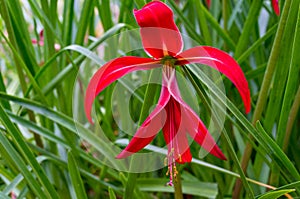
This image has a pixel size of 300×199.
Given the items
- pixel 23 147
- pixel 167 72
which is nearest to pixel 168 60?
pixel 167 72

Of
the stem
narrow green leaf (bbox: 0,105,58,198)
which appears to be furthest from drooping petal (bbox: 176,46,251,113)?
narrow green leaf (bbox: 0,105,58,198)

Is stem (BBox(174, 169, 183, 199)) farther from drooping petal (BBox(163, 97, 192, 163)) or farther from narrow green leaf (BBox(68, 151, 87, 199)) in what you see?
narrow green leaf (BBox(68, 151, 87, 199))

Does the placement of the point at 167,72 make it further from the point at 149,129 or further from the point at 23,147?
the point at 23,147

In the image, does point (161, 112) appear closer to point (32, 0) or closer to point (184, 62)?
point (184, 62)

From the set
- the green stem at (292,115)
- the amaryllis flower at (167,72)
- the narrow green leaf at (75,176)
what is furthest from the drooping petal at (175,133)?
the green stem at (292,115)

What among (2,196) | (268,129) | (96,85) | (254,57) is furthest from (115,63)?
(254,57)

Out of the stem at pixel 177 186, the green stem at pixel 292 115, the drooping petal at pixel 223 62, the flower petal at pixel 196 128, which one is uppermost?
the green stem at pixel 292 115

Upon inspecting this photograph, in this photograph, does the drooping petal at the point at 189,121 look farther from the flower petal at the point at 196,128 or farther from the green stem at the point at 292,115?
the green stem at the point at 292,115
